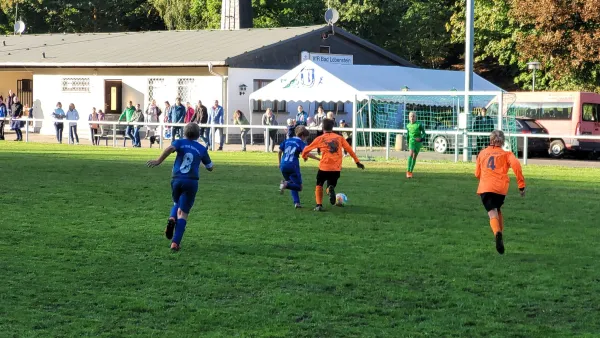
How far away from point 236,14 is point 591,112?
20.2m

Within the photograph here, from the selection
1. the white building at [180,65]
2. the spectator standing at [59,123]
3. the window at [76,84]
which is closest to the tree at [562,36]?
the white building at [180,65]

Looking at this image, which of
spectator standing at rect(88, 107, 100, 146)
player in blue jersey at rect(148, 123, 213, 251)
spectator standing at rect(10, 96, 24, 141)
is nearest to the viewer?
player in blue jersey at rect(148, 123, 213, 251)

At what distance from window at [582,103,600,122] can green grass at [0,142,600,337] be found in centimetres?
1783

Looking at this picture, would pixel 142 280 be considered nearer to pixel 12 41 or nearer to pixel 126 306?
pixel 126 306

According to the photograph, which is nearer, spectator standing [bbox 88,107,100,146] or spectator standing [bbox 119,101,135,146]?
spectator standing [bbox 119,101,135,146]

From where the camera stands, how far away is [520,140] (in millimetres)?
34062

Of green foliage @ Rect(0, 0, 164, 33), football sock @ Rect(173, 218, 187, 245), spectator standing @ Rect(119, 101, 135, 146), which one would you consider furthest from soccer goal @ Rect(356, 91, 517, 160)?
green foliage @ Rect(0, 0, 164, 33)

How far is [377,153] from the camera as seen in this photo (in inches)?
1236

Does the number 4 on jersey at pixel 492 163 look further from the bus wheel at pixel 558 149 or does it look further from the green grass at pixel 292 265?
the bus wheel at pixel 558 149

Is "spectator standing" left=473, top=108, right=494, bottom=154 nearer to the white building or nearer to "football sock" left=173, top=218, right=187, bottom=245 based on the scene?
the white building

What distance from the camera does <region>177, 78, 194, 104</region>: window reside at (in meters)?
41.5

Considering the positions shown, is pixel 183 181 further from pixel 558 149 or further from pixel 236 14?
pixel 236 14

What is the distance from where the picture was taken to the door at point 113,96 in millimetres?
43906

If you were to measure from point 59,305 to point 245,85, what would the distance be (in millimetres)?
32239
